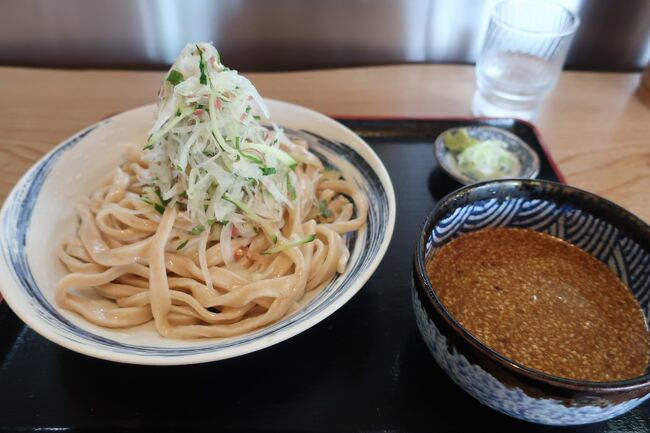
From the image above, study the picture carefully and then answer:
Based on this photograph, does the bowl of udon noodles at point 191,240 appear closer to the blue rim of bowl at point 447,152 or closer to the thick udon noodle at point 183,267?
the thick udon noodle at point 183,267

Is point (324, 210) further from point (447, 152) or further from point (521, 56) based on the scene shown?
point (521, 56)

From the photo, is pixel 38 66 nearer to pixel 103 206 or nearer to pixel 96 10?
pixel 96 10

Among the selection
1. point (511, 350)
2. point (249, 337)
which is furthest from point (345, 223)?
point (511, 350)

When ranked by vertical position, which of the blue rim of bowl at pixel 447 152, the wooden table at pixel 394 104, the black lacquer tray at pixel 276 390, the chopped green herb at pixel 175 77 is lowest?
the black lacquer tray at pixel 276 390

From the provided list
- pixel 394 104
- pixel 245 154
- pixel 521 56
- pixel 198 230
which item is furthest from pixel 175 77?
pixel 521 56

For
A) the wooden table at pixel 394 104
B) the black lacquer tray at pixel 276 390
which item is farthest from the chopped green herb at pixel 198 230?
the wooden table at pixel 394 104

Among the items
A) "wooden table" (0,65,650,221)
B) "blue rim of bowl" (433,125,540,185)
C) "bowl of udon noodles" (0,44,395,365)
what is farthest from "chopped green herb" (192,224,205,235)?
"wooden table" (0,65,650,221)
